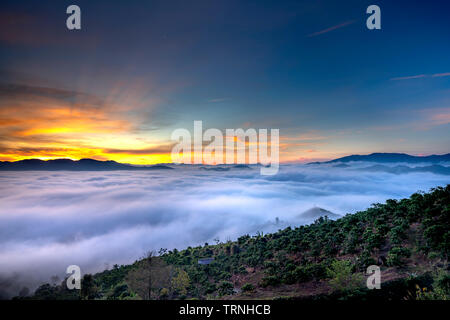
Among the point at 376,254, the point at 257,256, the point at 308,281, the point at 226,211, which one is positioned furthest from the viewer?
the point at 226,211

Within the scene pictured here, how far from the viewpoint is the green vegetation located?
331 inches

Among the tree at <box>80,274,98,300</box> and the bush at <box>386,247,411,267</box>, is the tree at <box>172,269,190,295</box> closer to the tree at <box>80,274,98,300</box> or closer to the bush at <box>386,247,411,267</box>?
the tree at <box>80,274,98,300</box>

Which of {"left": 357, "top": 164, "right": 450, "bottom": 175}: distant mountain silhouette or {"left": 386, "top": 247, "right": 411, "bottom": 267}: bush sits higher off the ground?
{"left": 357, "top": 164, "right": 450, "bottom": 175}: distant mountain silhouette

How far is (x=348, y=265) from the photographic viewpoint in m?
12.0

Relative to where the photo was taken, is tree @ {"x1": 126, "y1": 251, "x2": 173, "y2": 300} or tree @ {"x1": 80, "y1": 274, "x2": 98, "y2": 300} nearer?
tree @ {"x1": 80, "y1": 274, "x2": 98, "y2": 300}

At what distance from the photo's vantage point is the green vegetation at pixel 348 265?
840 cm

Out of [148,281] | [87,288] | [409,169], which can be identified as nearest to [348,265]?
[409,169]

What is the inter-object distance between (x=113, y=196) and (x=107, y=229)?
15.8 meters

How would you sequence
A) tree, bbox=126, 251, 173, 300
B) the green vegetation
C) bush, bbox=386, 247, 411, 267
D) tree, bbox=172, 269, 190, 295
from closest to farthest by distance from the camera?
1. the green vegetation
2. bush, bbox=386, 247, 411, 267
3. tree, bbox=126, 251, 173, 300
4. tree, bbox=172, 269, 190, 295

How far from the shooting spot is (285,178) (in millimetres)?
22422

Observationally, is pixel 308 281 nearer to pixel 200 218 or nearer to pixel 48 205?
pixel 48 205

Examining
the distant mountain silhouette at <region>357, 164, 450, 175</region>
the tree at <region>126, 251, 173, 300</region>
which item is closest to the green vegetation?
the tree at <region>126, 251, 173, 300</region>
